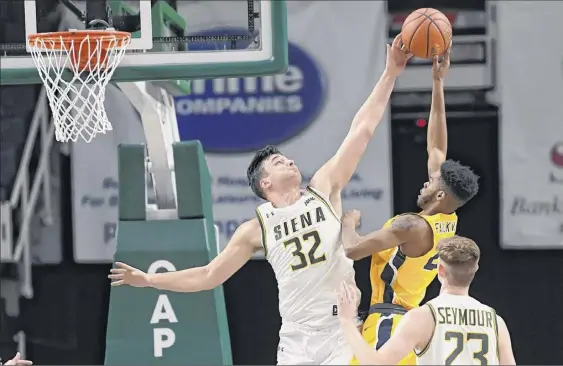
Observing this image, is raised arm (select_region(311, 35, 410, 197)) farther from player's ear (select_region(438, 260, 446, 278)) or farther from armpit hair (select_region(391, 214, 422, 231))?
player's ear (select_region(438, 260, 446, 278))

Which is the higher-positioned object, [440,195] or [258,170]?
[258,170]

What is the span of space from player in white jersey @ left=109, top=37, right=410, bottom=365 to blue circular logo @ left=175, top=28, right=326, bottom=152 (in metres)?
2.86

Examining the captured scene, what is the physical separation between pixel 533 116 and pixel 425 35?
2666mm

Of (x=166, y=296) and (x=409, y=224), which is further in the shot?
(x=166, y=296)

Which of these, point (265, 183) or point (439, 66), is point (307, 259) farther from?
point (439, 66)

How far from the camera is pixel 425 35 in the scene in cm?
524

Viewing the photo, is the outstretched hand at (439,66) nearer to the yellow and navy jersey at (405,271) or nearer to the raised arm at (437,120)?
the raised arm at (437,120)

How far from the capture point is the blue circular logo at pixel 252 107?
7.98 metres

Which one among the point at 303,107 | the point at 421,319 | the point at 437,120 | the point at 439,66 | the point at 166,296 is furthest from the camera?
the point at 303,107

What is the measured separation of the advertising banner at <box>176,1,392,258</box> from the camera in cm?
782

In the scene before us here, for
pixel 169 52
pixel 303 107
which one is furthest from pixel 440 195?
pixel 303 107

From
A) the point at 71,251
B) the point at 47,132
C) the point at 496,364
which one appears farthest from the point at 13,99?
the point at 496,364

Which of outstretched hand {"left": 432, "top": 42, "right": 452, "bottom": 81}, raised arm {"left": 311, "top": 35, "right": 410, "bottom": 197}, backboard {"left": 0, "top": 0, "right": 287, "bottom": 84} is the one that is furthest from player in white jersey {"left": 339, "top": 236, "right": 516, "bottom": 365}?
backboard {"left": 0, "top": 0, "right": 287, "bottom": 84}

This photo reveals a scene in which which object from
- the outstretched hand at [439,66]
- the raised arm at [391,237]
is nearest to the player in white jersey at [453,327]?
the raised arm at [391,237]
